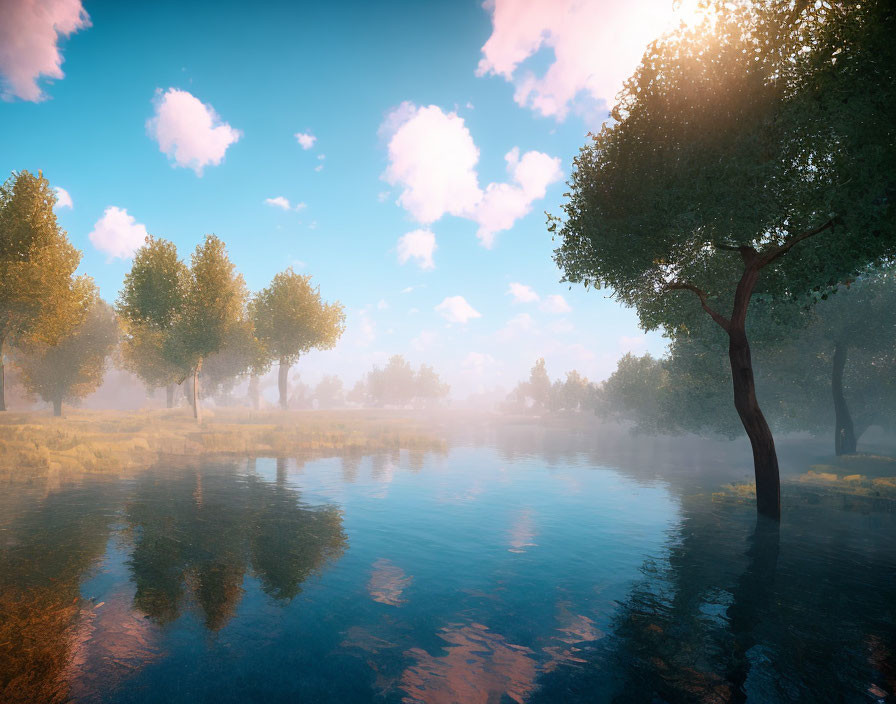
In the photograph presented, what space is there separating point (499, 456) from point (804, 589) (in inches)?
1248

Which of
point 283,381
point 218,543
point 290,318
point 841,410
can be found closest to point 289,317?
point 290,318

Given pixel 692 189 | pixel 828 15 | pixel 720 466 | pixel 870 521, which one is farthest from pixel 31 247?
pixel 720 466

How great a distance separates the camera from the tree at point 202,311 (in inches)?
1788

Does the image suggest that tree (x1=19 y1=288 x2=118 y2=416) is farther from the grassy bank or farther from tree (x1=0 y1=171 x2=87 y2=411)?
tree (x1=0 y1=171 x2=87 y2=411)

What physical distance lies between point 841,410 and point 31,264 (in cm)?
6708

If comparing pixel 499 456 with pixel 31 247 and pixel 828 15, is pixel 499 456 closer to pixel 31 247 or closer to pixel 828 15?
pixel 828 15

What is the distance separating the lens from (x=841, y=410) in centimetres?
3706

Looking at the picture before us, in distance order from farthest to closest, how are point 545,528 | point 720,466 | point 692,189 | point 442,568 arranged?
point 720,466 → point 545,528 → point 692,189 → point 442,568

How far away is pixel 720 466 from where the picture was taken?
4150cm

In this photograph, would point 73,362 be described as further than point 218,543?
Yes

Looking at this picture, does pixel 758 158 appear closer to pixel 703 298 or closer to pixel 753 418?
pixel 703 298

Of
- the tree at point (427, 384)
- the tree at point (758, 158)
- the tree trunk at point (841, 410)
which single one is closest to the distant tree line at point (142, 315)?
the tree at point (758, 158)

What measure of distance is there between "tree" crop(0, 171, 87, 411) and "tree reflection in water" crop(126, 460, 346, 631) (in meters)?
21.3

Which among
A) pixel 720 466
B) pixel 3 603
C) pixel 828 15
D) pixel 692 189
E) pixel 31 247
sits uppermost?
pixel 828 15
